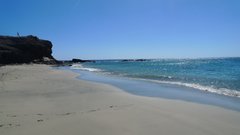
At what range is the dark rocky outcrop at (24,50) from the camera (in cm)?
6222

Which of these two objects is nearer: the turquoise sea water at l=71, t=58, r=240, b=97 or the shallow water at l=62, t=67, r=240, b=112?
the shallow water at l=62, t=67, r=240, b=112

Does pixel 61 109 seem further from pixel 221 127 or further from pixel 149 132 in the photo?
pixel 221 127

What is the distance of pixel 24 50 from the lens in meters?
71.6

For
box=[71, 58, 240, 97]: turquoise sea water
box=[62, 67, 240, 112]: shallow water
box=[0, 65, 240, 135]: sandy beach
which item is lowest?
box=[71, 58, 240, 97]: turquoise sea water

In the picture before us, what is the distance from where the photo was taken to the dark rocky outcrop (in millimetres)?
62216

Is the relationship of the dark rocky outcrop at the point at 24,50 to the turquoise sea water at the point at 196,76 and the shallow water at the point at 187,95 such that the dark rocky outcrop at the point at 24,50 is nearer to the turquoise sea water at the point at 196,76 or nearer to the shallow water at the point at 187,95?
the turquoise sea water at the point at 196,76

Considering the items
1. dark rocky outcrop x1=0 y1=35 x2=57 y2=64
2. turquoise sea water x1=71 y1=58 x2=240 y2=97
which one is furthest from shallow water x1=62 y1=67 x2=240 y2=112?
dark rocky outcrop x1=0 y1=35 x2=57 y2=64

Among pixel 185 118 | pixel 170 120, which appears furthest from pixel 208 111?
pixel 170 120

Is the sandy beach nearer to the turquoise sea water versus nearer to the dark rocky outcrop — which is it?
the turquoise sea water

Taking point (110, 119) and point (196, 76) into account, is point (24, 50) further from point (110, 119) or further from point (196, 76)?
point (110, 119)

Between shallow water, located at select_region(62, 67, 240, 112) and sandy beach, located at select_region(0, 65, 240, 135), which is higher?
sandy beach, located at select_region(0, 65, 240, 135)

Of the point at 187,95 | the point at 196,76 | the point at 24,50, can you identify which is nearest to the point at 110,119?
the point at 187,95

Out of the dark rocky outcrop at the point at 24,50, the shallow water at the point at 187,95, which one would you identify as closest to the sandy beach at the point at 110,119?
Answer: the shallow water at the point at 187,95

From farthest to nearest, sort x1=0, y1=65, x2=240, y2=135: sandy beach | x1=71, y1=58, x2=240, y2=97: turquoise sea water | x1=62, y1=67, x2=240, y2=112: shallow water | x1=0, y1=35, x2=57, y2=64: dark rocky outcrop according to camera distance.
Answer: x1=0, y1=35, x2=57, y2=64: dark rocky outcrop
x1=71, y1=58, x2=240, y2=97: turquoise sea water
x1=62, y1=67, x2=240, y2=112: shallow water
x1=0, y1=65, x2=240, y2=135: sandy beach
